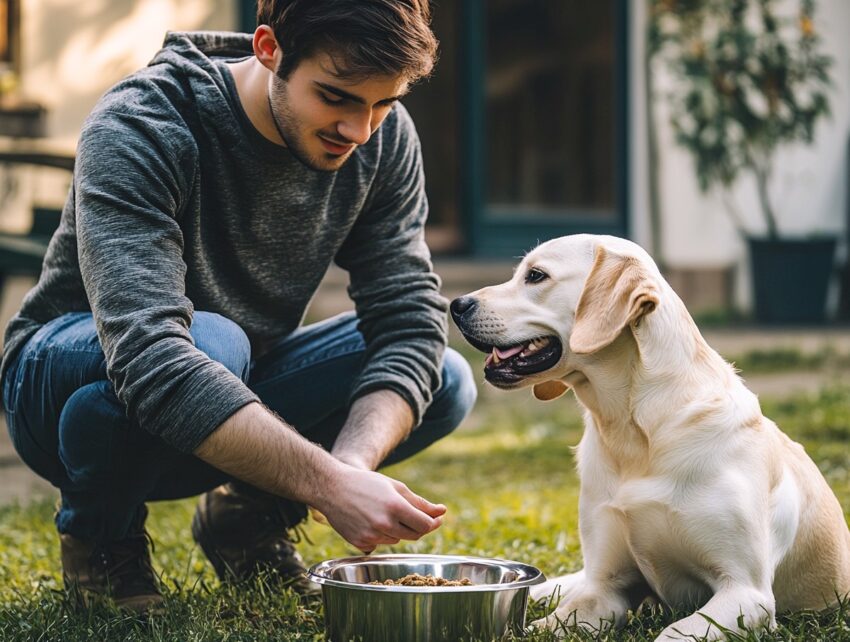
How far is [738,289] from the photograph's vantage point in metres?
10.2

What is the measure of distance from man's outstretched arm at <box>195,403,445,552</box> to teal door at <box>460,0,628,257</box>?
6822 millimetres

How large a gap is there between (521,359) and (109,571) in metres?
1.05

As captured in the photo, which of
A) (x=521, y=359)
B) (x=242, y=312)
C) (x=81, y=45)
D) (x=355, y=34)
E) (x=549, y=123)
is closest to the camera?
(x=355, y=34)

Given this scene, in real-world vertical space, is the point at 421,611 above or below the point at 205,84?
below

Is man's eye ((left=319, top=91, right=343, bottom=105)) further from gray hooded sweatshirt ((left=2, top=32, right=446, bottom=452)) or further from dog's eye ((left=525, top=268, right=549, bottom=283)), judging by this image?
dog's eye ((left=525, top=268, right=549, bottom=283))

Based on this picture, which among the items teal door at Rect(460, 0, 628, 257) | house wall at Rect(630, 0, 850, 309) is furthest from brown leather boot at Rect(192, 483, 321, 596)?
house wall at Rect(630, 0, 850, 309)

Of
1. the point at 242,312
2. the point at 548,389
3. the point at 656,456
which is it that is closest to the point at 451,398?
the point at 548,389

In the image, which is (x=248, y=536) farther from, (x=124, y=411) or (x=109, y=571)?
(x=124, y=411)

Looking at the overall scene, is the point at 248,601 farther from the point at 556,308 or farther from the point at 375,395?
the point at 556,308

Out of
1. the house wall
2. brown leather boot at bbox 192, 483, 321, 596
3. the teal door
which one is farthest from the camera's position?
the house wall

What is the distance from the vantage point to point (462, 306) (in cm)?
290

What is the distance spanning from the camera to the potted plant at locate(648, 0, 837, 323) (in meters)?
9.55

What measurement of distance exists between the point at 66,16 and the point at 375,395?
5437mm

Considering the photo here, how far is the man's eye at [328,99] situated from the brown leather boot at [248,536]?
1.06 m
